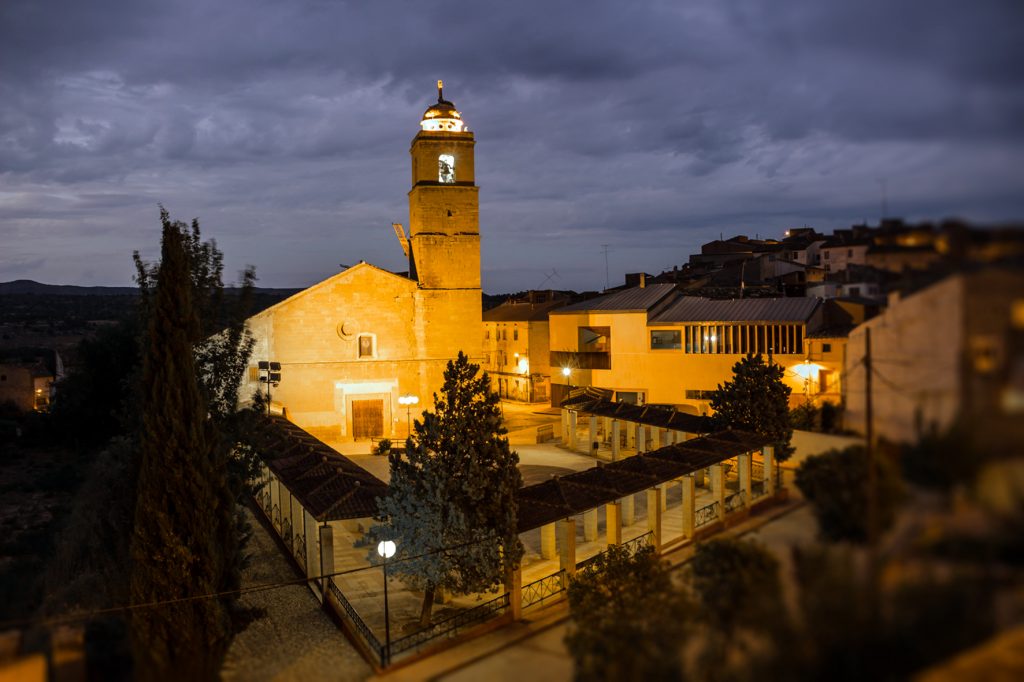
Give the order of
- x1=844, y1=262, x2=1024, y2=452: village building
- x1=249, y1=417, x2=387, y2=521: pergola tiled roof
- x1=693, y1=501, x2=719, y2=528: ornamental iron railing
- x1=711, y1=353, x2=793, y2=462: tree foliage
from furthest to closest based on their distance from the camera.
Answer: x1=711, y1=353, x2=793, y2=462: tree foliage < x1=693, y1=501, x2=719, y2=528: ornamental iron railing < x1=249, y1=417, x2=387, y2=521: pergola tiled roof < x1=844, y1=262, x2=1024, y2=452: village building

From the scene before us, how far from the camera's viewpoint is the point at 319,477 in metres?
12.3

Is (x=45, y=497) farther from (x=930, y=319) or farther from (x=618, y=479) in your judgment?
(x=930, y=319)

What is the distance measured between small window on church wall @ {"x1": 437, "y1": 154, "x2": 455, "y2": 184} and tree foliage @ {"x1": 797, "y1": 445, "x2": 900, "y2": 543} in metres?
22.5

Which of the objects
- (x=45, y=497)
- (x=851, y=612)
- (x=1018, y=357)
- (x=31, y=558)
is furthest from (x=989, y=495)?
(x=45, y=497)

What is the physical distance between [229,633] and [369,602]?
2027 mm

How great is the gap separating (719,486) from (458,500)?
6290 millimetres

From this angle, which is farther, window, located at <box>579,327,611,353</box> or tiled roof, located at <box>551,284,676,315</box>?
window, located at <box>579,327,611,353</box>

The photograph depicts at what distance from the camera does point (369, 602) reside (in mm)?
10453

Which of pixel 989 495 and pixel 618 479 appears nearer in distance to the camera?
pixel 989 495

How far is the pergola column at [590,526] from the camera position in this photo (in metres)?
12.8

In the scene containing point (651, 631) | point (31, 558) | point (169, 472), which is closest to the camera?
point (651, 631)

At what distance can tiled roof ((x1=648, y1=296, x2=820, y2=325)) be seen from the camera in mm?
21172

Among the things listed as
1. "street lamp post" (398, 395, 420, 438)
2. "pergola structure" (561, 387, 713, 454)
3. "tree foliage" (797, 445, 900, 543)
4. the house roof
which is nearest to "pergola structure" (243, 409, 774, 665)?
"pergola structure" (561, 387, 713, 454)

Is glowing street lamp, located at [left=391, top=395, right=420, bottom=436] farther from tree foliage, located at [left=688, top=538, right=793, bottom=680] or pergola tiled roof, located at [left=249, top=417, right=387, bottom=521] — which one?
tree foliage, located at [left=688, top=538, right=793, bottom=680]
